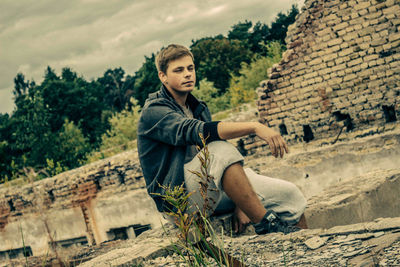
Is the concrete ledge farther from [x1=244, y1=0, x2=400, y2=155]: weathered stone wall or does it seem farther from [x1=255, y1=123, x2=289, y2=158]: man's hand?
[x1=244, y1=0, x2=400, y2=155]: weathered stone wall

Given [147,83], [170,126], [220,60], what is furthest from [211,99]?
[147,83]

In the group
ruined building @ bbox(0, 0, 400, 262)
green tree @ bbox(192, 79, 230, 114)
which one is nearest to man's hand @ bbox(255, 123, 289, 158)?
ruined building @ bbox(0, 0, 400, 262)

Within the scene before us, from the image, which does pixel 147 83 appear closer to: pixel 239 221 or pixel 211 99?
pixel 211 99

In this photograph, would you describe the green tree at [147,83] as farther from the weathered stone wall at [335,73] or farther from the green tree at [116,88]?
the weathered stone wall at [335,73]

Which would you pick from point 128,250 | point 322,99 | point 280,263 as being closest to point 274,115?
point 322,99

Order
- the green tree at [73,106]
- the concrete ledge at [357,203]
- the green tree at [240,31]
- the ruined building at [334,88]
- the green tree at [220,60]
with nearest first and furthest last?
the concrete ledge at [357,203] < the ruined building at [334,88] < the green tree at [220,60] < the green tree at [73,106] < the green tree at [240,31]

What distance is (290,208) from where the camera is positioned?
3.05 m

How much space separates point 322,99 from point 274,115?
0.80m

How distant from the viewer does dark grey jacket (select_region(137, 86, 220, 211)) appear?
2834 millimetres

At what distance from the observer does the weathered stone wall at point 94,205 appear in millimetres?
8242

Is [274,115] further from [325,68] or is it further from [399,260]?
[399,260]

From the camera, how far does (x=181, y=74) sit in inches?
128

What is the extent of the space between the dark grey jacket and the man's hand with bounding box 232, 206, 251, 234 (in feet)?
1.59

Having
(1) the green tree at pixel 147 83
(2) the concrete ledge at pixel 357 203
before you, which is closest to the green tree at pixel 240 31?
(1) the green tree at pixel 147 83
